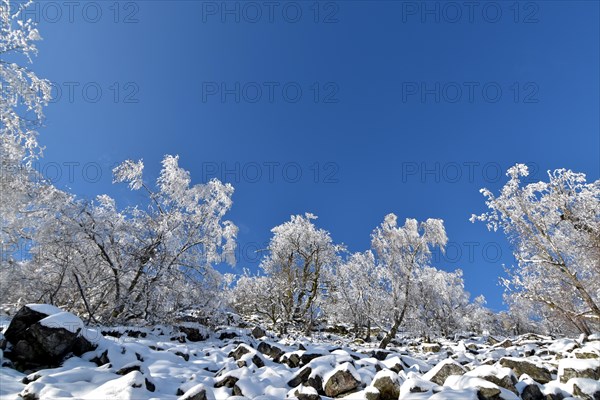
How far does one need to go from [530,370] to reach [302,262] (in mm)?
16738

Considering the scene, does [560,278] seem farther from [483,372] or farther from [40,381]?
[40,381]

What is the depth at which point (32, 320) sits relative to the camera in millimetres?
7453

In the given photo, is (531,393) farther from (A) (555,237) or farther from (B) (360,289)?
→ (B) (360,289)

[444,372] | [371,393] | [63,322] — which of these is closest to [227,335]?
[63,322]

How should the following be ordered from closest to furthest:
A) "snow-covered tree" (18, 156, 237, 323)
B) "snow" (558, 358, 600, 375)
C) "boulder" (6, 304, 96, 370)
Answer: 1. "boulder" (6, 304, 96, 370)
2. "snow" (558, 358, 600, 375)
3. "snow-covered tree" (18, 156, 237, 323)

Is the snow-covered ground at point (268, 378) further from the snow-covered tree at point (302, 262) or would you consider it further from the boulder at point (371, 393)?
the snow-covered tree at point (302, 262)

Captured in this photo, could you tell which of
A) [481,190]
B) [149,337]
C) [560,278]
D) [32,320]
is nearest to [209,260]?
[149,337]

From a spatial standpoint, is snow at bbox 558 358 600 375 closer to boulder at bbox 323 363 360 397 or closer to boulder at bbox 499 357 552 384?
boulder at bbox 499 357 552 384

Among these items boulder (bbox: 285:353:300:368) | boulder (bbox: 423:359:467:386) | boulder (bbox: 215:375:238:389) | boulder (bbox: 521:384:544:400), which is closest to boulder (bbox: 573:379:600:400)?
boulder (bbox: 521:384:544:400)

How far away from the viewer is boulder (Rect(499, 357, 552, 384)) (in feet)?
27.5

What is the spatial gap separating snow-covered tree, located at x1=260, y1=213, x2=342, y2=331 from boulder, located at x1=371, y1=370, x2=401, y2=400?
48.5 ft

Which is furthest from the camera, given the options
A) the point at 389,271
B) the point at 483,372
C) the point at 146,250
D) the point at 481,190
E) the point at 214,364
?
the point at 389,271

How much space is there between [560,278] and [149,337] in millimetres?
19039

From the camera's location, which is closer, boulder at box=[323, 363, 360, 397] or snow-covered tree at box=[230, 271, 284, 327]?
boulder at box=[323, 363, 360, 397]
